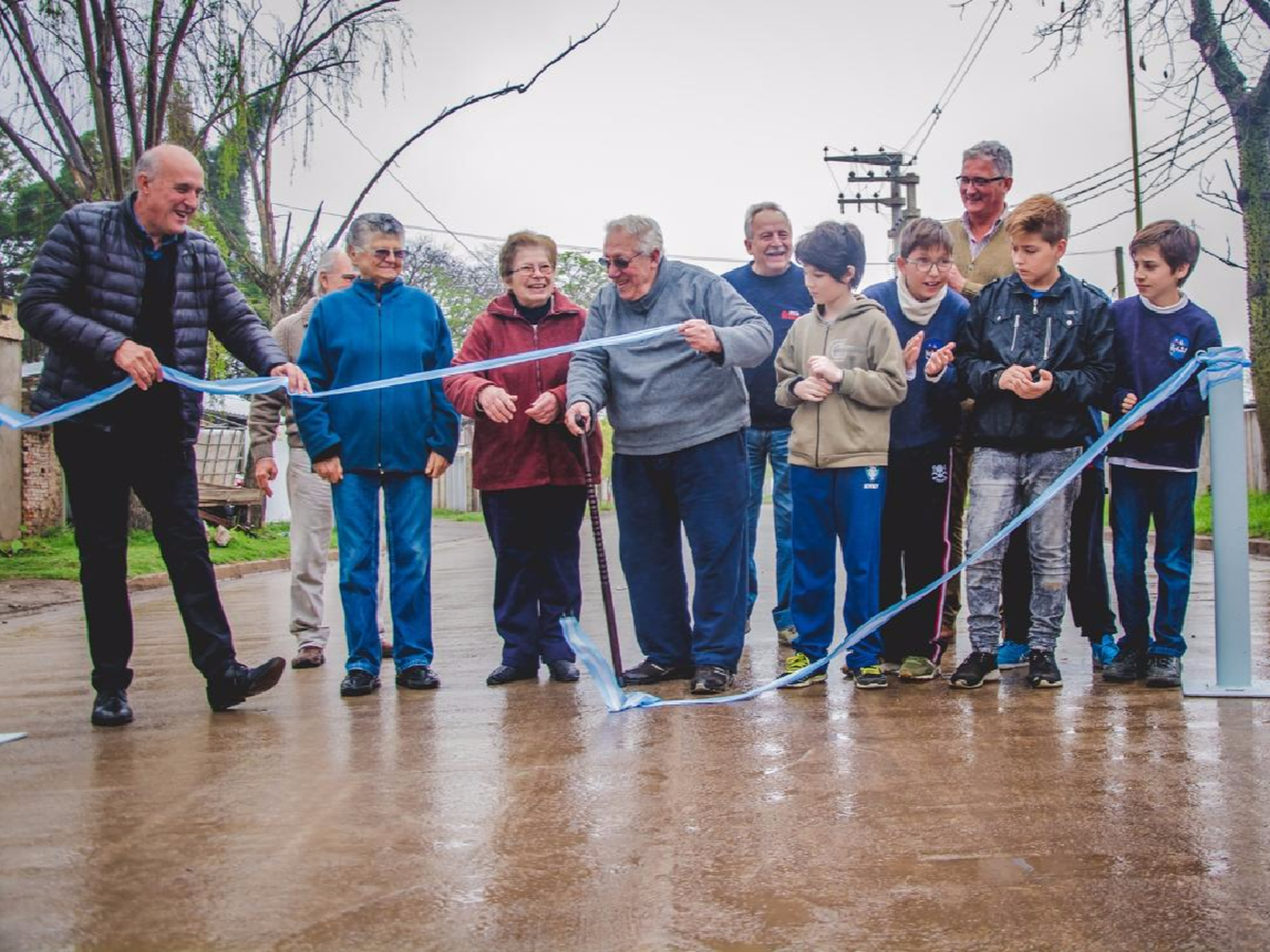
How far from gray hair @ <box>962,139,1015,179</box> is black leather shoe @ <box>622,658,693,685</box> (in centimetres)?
270

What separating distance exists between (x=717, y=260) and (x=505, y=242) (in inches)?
1451

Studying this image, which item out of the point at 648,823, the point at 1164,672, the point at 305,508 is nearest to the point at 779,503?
the point at 1164,672

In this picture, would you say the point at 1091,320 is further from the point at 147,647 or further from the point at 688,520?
the point at 147,647

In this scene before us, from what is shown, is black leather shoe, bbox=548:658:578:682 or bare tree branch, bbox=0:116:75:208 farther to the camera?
bare tree branch, bbox=0:116:75:208

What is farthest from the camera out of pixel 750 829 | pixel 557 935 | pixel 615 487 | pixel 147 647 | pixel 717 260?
pixel 717 260

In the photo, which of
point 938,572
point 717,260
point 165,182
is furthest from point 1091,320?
point 717,260

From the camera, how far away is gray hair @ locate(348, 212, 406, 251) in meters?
6.00

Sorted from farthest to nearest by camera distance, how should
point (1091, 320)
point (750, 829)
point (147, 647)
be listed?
point (147, 647) < point (1091, 320) < point (750, 829)

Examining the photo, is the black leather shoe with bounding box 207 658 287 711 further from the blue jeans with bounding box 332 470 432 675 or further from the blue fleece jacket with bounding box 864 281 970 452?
the blue fleece jacket with bounding box 864 281 970 452

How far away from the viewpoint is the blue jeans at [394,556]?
5.96 metres

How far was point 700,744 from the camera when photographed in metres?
4.39

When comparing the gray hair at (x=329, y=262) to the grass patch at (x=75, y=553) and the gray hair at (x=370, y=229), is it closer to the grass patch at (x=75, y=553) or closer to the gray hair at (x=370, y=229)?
the gray hair at (x=370, y=229)

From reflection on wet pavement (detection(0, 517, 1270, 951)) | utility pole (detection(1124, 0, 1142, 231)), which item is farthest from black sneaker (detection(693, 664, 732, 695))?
utility pole (detection(1124, 0, 1142, 231))

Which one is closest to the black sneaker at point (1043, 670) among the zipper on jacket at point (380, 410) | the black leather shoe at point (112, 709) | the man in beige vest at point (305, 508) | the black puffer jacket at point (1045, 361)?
the black puffer jacket at point (1045, 361)
